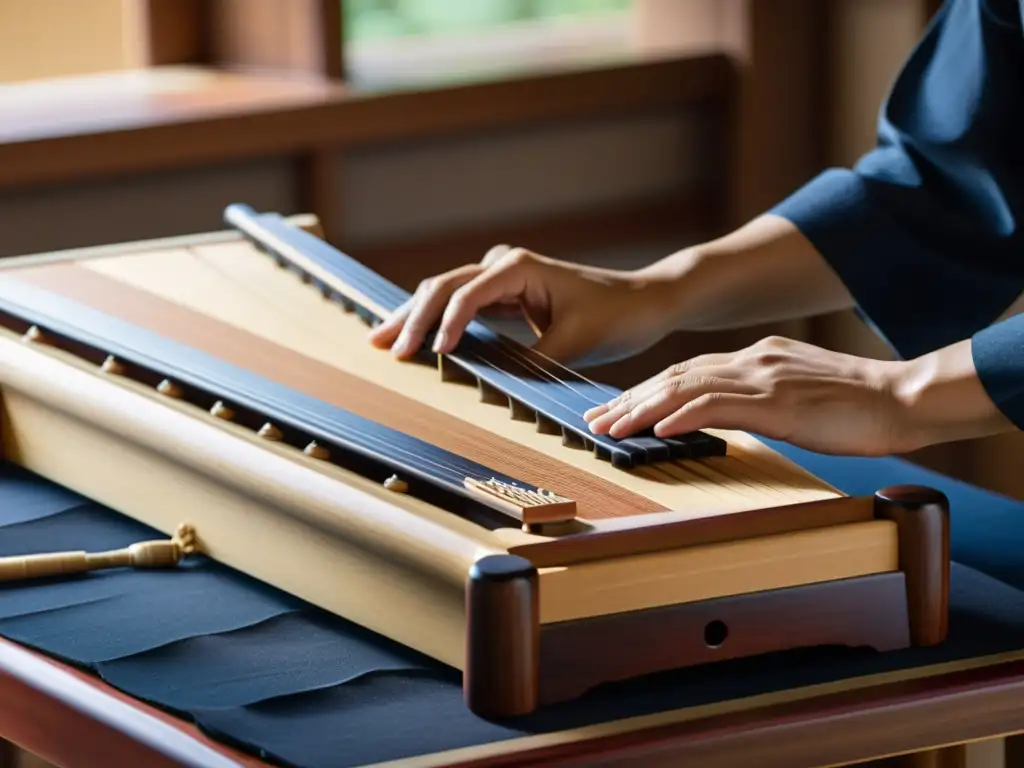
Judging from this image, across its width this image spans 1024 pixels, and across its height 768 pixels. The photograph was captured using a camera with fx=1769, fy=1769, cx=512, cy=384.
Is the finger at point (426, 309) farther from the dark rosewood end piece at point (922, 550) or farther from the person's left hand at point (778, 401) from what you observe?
the dark rosewood end piece at point (922, 550)

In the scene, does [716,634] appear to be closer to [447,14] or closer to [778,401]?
[778,401]

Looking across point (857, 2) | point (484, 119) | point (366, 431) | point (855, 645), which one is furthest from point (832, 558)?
point (857, 2)

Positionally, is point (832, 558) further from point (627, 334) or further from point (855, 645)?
point (627, 334)

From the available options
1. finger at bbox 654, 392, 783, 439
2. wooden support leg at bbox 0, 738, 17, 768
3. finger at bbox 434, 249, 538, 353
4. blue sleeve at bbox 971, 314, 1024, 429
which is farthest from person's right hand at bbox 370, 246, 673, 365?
wooden support leg at bbox 0, 738, 17, 768

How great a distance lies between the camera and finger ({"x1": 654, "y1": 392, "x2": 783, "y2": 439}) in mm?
1323

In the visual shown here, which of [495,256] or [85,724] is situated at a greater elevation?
[495,256]

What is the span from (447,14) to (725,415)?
8.11ft

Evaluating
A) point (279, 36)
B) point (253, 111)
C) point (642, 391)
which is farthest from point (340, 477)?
point (279, 36)

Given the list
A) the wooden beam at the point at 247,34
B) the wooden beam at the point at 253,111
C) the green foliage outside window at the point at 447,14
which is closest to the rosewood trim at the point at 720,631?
the wooden beam at the point at 253,111

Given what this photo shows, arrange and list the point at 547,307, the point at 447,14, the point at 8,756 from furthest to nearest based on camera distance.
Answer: the point at 447,14, the point at 8,756, the point at 547,307

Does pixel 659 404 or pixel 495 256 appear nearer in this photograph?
pixel 659 404

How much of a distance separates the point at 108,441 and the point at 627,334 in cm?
52

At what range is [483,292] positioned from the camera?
63.6 inches

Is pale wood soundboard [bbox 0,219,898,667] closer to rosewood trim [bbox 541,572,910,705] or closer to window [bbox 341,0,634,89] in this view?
rosewood trim [bbox 541,572,910,705]
